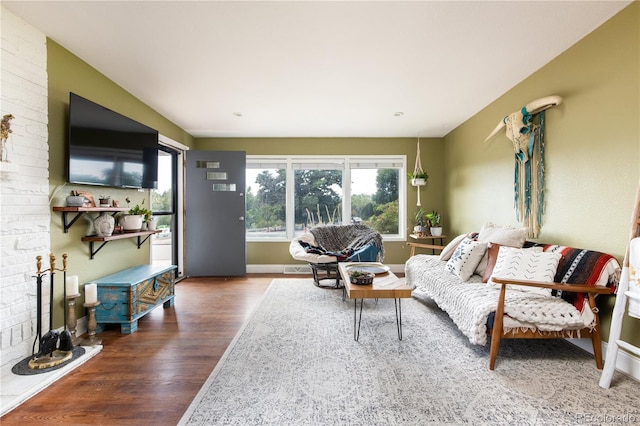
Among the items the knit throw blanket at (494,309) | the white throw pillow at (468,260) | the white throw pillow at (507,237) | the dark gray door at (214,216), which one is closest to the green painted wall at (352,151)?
the dark gray door at (214,216)

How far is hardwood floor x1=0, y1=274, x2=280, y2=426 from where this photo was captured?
164 cm

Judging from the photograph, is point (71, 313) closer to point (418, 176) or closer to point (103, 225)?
point (103, 225)

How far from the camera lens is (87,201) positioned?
263 centimetres

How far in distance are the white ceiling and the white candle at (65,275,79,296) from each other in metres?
1.85

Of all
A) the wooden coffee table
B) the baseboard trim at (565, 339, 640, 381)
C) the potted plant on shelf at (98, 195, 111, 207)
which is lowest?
the baseboard trim at (565, 339, 640, 381)

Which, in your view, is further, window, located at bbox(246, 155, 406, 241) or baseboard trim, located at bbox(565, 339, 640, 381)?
window, located at bbox(246, 155, 406, 241)

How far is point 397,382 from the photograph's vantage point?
1901mm

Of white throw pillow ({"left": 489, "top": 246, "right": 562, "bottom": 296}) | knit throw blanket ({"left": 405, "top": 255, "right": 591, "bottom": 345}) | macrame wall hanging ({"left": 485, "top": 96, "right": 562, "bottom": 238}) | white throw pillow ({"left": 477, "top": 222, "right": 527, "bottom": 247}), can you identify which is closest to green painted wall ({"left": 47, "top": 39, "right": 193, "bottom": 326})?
knit throw blanket ({"left": 405, "top": 255, "right": 591, "bottom": 345})

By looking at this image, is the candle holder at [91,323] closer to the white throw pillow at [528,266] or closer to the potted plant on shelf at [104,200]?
the potted plant on shelf at [104,200]

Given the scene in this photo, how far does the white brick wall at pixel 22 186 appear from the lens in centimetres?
203

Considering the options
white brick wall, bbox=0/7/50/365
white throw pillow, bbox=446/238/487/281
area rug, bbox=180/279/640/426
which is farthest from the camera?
white throw pillow, bbox=446/238/487/281

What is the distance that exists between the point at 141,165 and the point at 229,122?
1531mm

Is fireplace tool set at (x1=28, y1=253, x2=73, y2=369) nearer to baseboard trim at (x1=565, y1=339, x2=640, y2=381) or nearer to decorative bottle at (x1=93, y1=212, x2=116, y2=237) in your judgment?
decorative bottle at (x1=93, y1=212, x2=116, y2=237)

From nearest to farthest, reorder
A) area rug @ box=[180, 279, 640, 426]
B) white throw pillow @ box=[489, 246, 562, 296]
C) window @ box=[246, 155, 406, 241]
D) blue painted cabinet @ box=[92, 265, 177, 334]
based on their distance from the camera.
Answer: area rug @ box=[180, 279, 640, 426]
white throw pillow @ box=[489, 246, 562, 296]
blue painted cabinet @ box=[92, 265, 177, 334]
window @ box=[246, 155, 406, 241]
